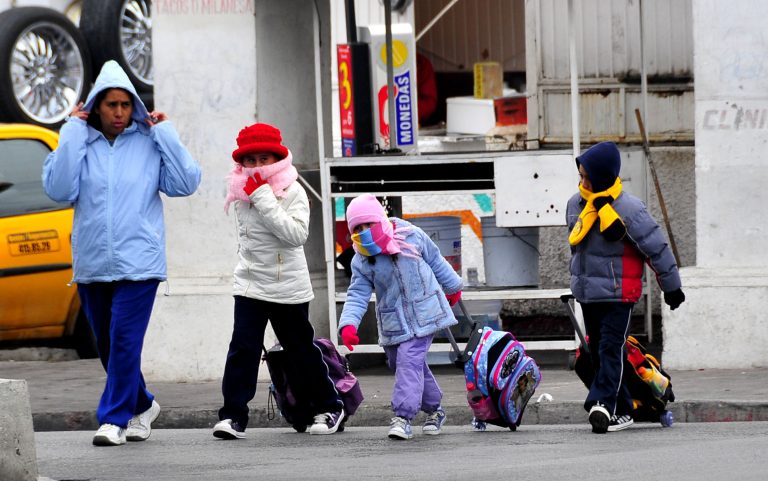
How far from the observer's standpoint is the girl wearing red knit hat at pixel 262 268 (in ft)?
27.4

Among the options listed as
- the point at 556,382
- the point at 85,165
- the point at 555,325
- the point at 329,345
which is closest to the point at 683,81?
the point at 555,325

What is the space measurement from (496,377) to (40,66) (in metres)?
8.50

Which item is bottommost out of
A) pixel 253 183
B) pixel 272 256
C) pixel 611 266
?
pixel 611 266

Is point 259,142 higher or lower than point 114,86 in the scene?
lower

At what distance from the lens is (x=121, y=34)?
15922 millimetres

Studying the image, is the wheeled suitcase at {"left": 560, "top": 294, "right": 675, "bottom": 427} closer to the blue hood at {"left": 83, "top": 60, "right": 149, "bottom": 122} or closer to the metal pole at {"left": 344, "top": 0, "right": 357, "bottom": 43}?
the blue hood at {"left": 83, "top": 60, "right": 149, "bottom": 122}

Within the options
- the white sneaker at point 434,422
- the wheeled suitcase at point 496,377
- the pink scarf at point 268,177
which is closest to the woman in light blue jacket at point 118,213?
the pink scarf at point 268,177

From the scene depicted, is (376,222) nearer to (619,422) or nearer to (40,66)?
(619,422)

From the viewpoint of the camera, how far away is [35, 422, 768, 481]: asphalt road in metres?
7.00

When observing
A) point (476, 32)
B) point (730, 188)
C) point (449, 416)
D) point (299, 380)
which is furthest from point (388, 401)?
point (476, 32)

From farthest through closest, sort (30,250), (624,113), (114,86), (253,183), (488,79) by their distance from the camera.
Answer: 1. (488,79)
2. (624,113)
3. (30,250)
4. (253,183)
5. (114,86)

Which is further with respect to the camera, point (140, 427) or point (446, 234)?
point (446, 234)

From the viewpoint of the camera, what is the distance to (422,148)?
54.1ft

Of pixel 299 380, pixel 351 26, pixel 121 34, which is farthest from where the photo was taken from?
pixel 121 34
